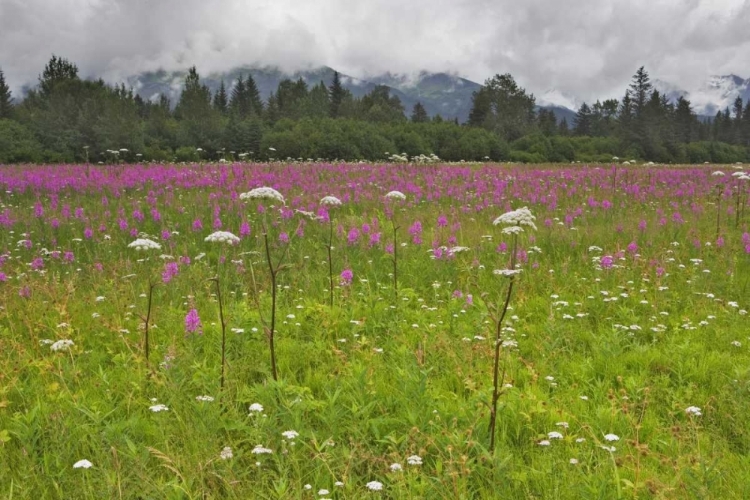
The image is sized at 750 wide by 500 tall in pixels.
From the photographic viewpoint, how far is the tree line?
34.2 meters

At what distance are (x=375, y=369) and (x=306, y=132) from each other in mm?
33619

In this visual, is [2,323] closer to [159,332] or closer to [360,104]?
[159,332]

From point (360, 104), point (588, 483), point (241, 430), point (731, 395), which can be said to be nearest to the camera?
point (588, 483)

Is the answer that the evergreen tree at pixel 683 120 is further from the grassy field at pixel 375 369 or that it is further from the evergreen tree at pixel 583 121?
the grassy field at pixel 375 369

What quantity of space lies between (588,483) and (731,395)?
1.88m

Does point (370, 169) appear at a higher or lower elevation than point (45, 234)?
higher

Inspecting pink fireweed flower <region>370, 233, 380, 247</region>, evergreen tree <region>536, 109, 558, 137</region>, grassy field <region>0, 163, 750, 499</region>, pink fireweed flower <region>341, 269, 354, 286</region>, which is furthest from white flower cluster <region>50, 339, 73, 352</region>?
evergreen tree <region>536, 109, 558, 137</region>

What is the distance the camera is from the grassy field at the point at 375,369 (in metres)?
3.16

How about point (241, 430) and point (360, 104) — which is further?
point (360, 104)

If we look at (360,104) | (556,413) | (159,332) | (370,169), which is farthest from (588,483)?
(360,104)

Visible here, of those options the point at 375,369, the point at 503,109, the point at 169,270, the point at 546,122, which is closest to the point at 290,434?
the point at 375,369

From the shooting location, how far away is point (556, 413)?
3865mm

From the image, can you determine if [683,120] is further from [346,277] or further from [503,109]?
[346,277]

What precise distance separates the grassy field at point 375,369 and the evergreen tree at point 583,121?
109216mm
